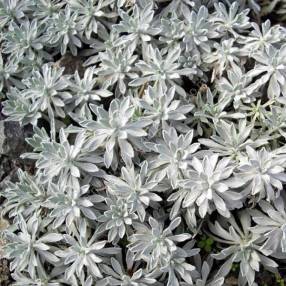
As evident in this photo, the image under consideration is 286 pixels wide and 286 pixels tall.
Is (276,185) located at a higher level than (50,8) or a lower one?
lower

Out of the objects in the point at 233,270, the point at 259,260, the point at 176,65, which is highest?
the point at 176,65

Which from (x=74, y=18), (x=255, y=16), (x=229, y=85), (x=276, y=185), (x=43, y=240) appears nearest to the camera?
(x=276, y=185)

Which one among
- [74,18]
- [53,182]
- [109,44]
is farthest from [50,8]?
[53,182]

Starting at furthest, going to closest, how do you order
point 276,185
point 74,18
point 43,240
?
point 74,18 < point 43,240 < point 276,185

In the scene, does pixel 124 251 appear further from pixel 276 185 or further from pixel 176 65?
pixel 176 65

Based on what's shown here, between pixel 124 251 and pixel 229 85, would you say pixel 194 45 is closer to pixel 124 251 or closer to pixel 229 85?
pixel 229 85

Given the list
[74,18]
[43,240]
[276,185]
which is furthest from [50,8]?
[276,185]

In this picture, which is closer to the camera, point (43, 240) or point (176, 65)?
point (43, 240)
